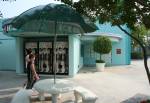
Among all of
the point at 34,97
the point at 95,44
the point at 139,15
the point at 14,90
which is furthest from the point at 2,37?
the point at 139,15

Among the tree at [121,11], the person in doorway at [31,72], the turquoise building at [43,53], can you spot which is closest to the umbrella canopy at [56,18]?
the tree at [121,11]

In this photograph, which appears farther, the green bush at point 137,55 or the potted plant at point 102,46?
Answer: the green bush at point 137,55

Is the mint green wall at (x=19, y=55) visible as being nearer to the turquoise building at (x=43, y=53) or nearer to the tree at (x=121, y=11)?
the turquoise building at (x=43, y=53)

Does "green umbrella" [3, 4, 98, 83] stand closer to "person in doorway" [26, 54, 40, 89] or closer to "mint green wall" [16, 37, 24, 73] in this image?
"person in doorway" [26, 54, 40, 89]

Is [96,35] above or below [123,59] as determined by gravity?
above

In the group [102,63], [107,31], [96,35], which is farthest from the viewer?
[107,31]

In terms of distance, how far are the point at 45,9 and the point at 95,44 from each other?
614 inches

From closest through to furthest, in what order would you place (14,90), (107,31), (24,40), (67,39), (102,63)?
(14,90), (67,39), (24,40), (102,63), (107,31)

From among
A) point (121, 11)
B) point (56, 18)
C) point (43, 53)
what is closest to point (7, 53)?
point (43, 53)

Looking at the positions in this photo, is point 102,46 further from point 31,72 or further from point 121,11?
point 121,11

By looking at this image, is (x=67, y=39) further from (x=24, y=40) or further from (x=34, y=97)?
(x=34, y=97)

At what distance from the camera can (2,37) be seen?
2583cm

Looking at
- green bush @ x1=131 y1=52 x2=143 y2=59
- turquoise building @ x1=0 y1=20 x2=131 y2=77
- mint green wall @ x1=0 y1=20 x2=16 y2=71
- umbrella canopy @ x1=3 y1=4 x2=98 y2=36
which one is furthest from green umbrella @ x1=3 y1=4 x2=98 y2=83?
green bush @ x1=131 y1=52 x2=143 y2=59

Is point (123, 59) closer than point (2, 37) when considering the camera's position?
No
